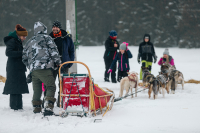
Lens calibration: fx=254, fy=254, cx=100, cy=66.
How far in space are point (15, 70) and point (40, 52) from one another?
770 millimetres

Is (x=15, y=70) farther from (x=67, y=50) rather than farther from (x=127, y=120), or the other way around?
(x=127, y=120)

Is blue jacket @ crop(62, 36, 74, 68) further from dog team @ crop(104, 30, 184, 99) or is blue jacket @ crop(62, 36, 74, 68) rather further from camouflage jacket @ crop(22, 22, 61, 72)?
dog team @ crop(104, 30, 184, 99)

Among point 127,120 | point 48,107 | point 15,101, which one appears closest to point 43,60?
point 48,107

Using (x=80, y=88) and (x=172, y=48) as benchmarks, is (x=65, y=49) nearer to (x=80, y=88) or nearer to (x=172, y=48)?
(x=80, y=88)

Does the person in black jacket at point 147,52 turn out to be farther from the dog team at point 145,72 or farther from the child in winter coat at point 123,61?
the child in winter coat at point 123,61

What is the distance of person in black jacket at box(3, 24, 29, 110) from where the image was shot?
14.1 feet

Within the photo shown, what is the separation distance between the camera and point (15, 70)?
14.3ft

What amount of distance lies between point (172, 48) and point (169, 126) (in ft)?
60.7

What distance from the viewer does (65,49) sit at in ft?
14.9

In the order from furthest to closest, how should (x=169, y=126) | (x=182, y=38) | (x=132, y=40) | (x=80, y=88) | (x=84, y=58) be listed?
(x=132, y=40) → (x=182, y=38) → (x=84, y=58) → (x=80, y=88) → (x=169, y=126)

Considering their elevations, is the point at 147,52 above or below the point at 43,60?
above

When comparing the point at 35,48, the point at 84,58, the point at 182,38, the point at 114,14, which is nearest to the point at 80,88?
the point at 35,48

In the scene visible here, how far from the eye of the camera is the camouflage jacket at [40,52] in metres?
3.88

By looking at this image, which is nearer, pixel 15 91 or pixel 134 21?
pixel 15 91
